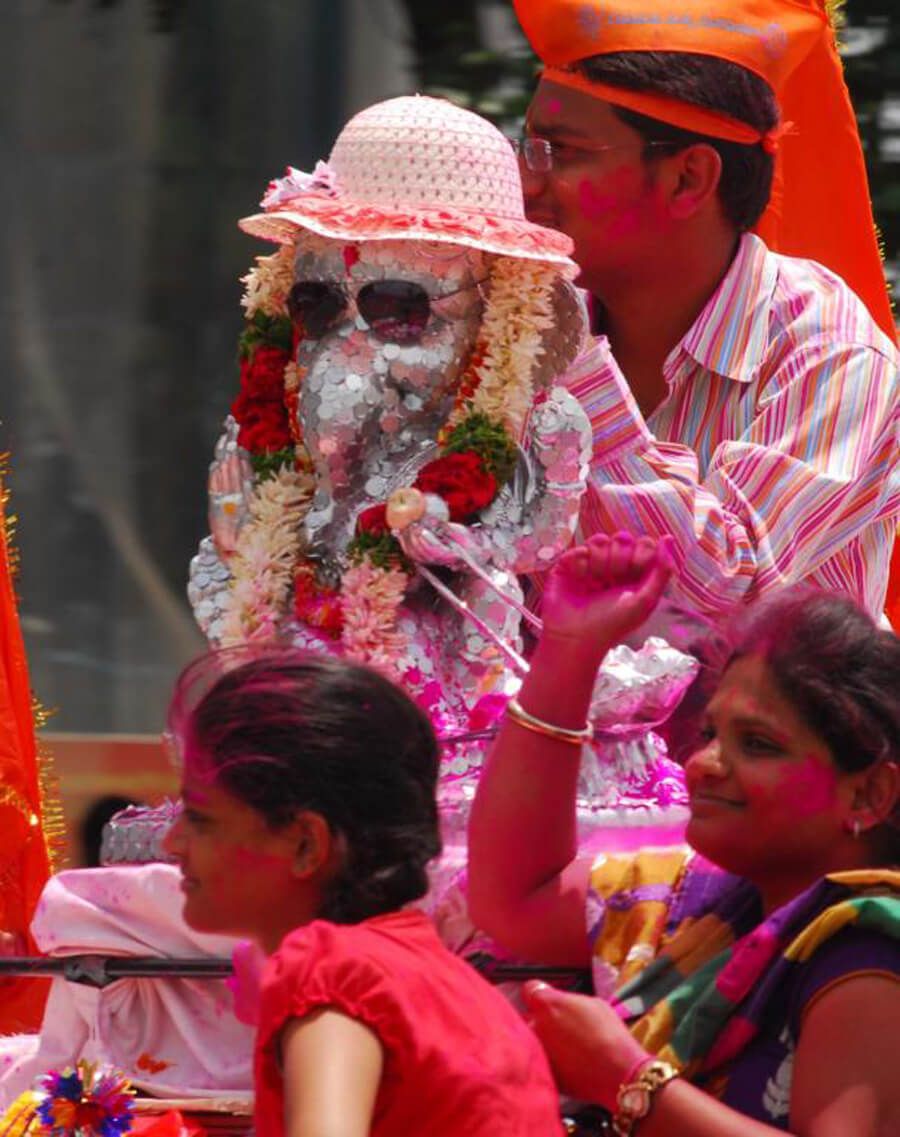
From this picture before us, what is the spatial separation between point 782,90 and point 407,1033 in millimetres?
3166

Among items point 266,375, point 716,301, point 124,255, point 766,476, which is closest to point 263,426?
point 266,375

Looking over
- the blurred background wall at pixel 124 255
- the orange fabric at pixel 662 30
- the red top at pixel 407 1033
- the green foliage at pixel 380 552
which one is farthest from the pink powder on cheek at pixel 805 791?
the blurred background wall at pixel 124 255

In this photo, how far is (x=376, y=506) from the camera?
13.2 feet

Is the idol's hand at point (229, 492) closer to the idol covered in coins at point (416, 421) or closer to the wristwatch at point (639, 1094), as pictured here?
the idol covered in coins at point (416, 421)

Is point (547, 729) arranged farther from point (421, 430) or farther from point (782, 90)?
point (782, 90)

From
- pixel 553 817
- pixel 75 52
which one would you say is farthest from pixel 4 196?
pixel 553 817

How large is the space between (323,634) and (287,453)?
0.94ft

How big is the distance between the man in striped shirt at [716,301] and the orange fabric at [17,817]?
1.20 m

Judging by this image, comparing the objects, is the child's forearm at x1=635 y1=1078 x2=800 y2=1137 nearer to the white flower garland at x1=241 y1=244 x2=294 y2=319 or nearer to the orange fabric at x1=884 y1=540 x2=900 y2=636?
the white flower garland at x1=241 y1=244 x2=294 y2=319

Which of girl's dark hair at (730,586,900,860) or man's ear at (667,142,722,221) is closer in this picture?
girl's dark hair at (730,586,900,860)

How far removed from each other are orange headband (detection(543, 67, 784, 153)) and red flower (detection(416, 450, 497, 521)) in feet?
3.08

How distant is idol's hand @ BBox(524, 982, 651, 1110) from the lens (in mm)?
3139

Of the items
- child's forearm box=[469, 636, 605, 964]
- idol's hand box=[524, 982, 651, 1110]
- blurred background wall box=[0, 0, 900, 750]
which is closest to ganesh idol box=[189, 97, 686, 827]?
child's forearm box=[469, 636, 605, 964]

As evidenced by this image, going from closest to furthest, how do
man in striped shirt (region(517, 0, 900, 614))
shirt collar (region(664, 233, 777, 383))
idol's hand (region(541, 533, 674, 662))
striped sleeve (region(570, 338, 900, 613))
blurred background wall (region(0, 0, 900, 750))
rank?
idol's hand (region(541, 533, 674, 662))
striped sleeve (region(570, 338, 900, 613))
man in striped shirt (region(517, 0, 900, 614))
shirt collar (region(664, 233, 777, 383))
blurred background wall (region(0, 0, 900, 750))
